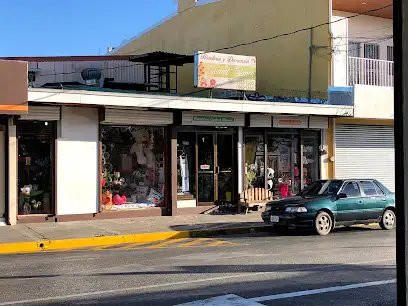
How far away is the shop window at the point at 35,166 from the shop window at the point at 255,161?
23.1 ft

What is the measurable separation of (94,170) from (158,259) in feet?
22.6

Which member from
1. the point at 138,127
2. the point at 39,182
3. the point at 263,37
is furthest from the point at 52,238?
the point at 263,37

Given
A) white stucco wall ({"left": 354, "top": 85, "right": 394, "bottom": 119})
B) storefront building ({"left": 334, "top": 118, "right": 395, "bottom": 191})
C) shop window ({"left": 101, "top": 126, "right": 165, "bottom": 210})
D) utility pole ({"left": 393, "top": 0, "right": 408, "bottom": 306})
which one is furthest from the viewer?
storefront building ({"left": 334, "top": 118, "right": 395, "bottom": 191})

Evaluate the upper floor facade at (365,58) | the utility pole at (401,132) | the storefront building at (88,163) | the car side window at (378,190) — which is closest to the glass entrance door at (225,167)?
the storefront building at (88,163)

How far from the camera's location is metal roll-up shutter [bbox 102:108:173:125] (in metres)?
15.8

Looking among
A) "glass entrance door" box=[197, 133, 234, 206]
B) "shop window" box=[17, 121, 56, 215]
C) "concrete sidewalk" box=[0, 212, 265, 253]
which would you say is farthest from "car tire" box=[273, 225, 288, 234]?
"shop window" box=[17, 121, 56, 215]

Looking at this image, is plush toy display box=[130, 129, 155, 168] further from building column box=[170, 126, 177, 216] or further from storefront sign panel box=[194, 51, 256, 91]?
storefront sign panel box=[194, 51, 256, 91]

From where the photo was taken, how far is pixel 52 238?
1219cm

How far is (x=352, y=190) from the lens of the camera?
45.8 feet

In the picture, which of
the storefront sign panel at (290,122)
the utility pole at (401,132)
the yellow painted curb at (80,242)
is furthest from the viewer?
the storefront sign panel at (290,122)

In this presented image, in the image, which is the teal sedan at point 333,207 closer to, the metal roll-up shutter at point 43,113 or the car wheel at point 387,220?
the car wheel at point 387,220

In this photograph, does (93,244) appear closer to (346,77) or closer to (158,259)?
(158,259)

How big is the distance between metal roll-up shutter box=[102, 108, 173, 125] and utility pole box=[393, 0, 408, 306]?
13374mm

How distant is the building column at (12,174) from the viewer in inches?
563
